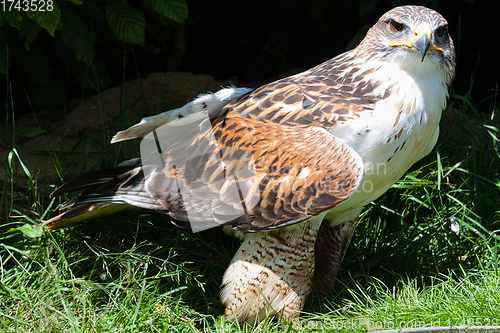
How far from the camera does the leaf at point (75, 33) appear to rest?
3.38 meters

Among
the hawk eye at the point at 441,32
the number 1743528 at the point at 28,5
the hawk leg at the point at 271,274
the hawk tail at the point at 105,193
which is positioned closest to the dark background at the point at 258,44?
the number 1743528 at the point at 28,5

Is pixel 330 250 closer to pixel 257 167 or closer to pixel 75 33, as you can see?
pixel 257 167

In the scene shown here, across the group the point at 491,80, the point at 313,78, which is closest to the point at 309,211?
the point at 313,78

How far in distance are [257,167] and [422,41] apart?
1071mm

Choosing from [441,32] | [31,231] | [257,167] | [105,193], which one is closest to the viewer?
[441,32]

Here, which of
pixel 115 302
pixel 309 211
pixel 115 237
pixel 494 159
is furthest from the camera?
pixel 494 159

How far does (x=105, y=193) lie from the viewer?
9.49 feet

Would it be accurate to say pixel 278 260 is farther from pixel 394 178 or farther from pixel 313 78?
pixel 313 78

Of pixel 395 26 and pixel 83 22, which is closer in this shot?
pixel 395 26

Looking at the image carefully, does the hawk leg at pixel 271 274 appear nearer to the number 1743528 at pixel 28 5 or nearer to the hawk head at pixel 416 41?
the hawk head at pixel 416 41

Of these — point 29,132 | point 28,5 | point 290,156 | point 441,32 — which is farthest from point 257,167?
point 29,132

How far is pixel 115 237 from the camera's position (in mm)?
3324

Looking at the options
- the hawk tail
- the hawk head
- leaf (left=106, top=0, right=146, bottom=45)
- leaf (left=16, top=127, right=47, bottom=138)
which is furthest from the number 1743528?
the hawk head

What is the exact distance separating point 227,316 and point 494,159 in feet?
8.24
